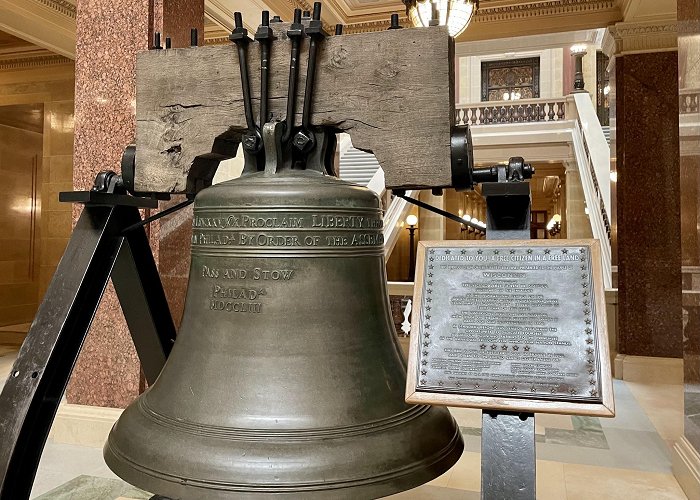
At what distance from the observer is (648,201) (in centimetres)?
620

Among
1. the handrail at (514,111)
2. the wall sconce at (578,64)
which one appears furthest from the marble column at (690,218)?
the wall sconce at (578,64)

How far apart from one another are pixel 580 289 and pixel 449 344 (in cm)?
32

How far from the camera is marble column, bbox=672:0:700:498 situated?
128 inches

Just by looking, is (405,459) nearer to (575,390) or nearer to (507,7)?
(575,390)

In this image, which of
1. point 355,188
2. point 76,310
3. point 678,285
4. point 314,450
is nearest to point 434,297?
point 355,188

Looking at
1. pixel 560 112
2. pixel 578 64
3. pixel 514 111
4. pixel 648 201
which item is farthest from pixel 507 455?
pixel 578 64

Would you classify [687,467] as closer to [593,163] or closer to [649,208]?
[649,208]

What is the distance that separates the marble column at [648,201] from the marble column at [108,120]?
4812mm

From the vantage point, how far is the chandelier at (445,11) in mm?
4391

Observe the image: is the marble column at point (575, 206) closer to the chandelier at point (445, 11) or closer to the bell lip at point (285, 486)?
the chandelier at point (445, 11)

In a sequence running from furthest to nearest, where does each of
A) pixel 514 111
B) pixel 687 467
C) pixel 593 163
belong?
1. pixel 514 111
2. pixel 593 163
3. pixel 687 467

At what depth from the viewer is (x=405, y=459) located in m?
1.36

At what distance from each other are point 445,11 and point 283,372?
148 inches

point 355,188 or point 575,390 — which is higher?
point 355,188
